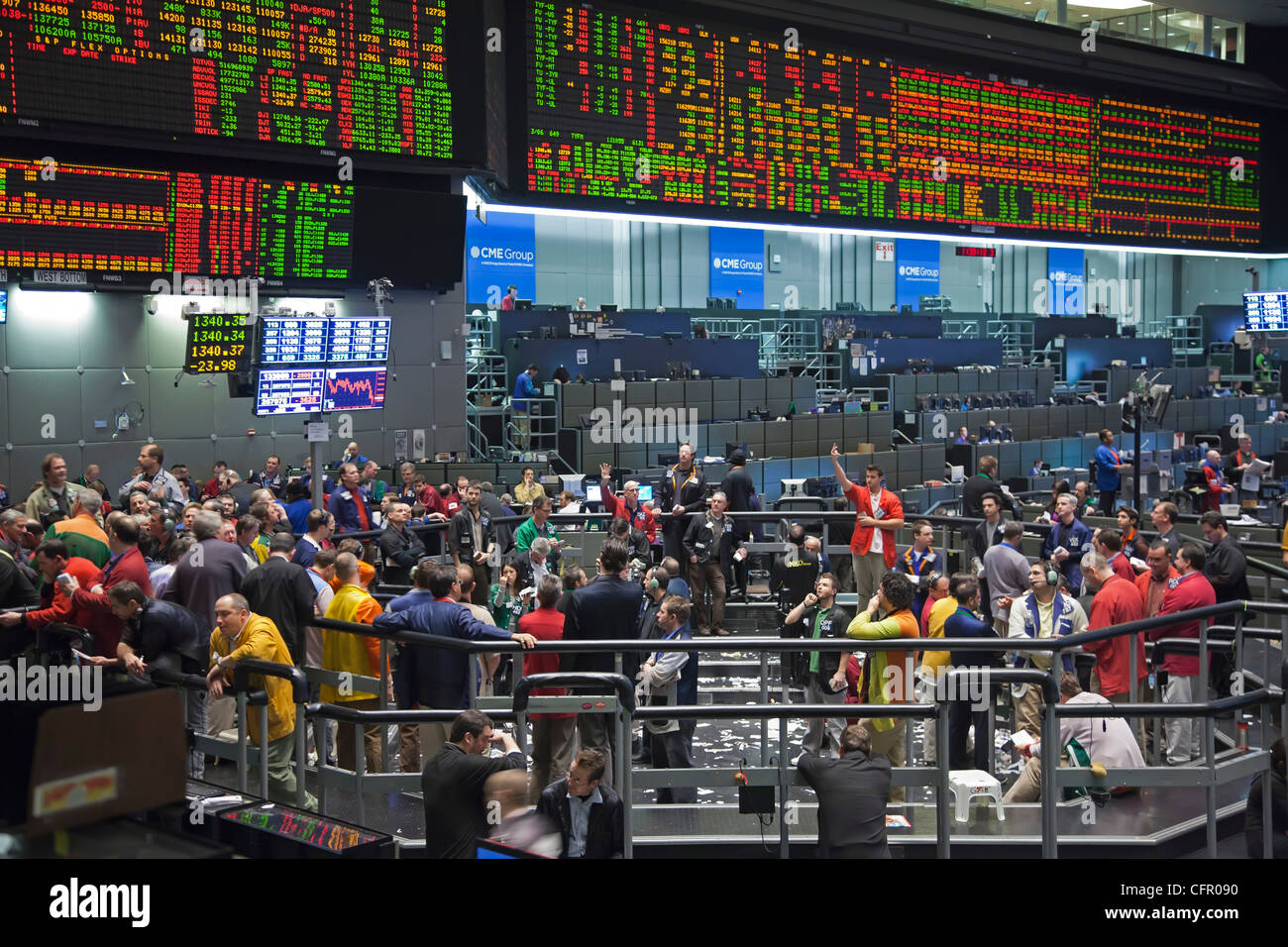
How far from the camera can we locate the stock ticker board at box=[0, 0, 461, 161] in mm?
11086

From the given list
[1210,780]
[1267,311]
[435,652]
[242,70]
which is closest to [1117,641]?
[1210,780]

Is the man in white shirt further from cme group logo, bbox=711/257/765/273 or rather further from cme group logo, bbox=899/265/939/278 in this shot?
cme group logo, bbox=899/265/939/278

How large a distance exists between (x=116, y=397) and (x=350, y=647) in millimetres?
7341

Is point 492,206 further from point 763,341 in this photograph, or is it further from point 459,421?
point 763,341

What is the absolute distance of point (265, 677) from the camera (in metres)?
5.93

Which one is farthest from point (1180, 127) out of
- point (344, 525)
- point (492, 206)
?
point (344, 525)

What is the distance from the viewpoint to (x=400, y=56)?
43.2 ft

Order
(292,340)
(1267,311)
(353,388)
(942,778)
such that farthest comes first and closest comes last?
(1267,311) → (353,388) → (292,340) → (942,778)

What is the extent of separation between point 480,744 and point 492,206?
36.9ft

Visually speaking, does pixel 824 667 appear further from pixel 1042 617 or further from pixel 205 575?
pixel 205 575

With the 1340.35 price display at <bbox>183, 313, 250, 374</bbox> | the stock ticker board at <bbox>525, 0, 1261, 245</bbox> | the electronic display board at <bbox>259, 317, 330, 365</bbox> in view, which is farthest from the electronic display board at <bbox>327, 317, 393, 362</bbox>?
the stock ticker board at <bbox>525, 0, 1261, 245</bbox>

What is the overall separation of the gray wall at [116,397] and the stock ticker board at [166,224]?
0.78 m

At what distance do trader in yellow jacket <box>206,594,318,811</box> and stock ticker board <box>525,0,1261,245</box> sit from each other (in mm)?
9384

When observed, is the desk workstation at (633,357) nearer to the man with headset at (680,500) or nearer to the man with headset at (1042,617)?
the man with headset at (680,500)
